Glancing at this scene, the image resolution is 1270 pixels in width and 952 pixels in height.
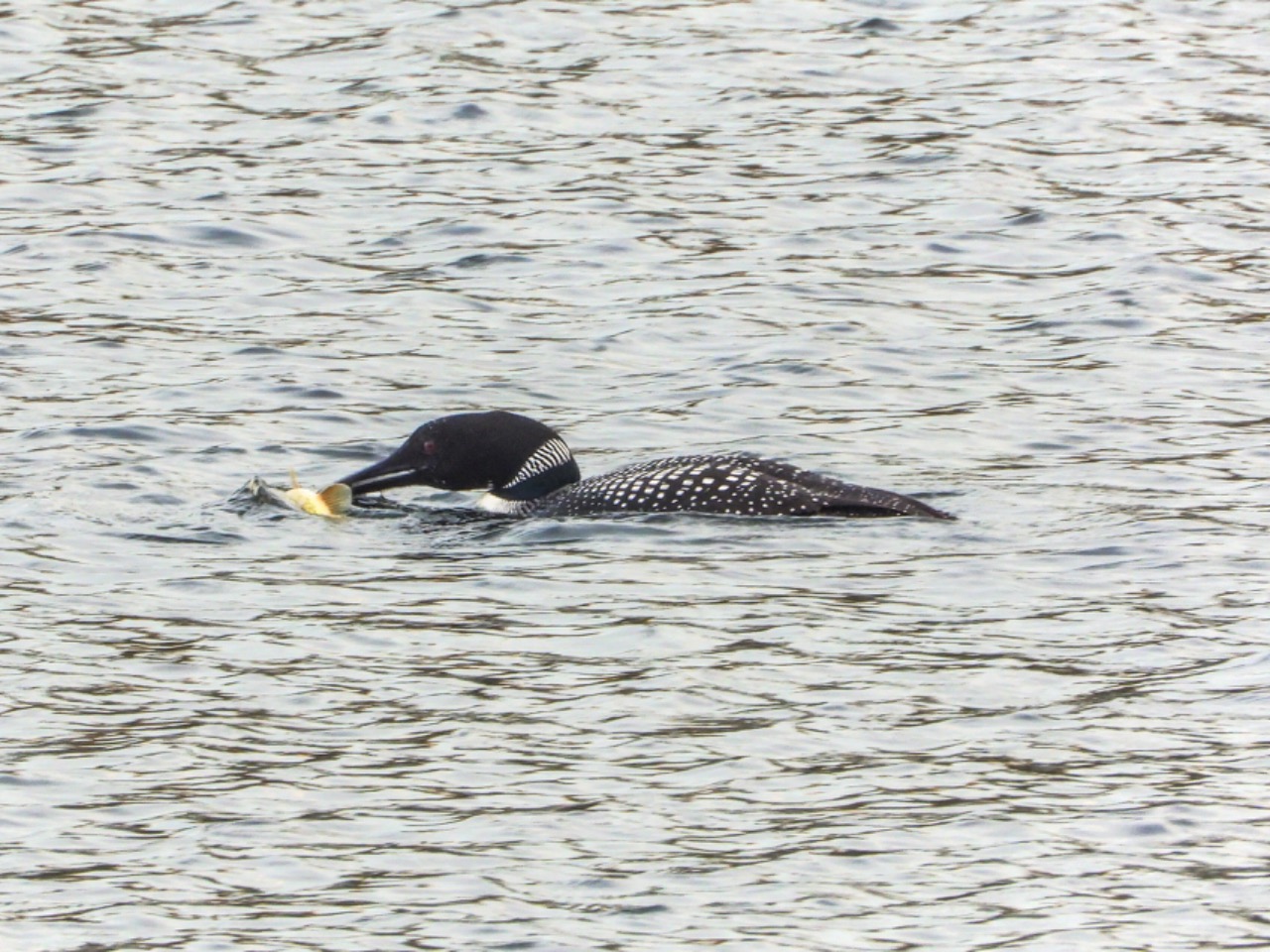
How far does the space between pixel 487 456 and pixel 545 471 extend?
251mm

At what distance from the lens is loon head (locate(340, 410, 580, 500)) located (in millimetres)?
9812

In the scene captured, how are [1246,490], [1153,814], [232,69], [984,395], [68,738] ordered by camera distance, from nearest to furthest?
1. [1153,814]
2. [68,738]
3. [1246,490]
4. [984,395]
5. [232,69]

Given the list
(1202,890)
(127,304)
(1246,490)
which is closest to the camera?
(1202,890)

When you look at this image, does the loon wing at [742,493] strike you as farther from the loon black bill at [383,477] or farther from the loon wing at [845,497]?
the loon black bill at [383,477]

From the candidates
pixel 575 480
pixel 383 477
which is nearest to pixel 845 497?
pixel 575 480

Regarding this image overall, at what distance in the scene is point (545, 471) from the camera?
32.2 feet

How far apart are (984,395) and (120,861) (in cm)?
593

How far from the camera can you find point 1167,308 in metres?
12.2

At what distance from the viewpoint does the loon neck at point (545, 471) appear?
9820 millimetres

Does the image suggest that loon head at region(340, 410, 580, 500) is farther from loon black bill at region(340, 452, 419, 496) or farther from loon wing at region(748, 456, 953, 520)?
loon wing at region(748, 456, 953, 520)

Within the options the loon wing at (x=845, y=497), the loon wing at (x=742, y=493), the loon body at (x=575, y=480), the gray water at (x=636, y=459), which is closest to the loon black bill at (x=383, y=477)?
the loon body at (x=575, y=480)

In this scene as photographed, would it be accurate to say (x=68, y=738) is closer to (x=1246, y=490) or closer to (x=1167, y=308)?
(x=1246, y=490)

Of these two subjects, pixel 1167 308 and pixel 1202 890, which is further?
pixel 1167 308

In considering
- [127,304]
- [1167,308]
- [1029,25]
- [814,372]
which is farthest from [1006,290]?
[1029,25]
